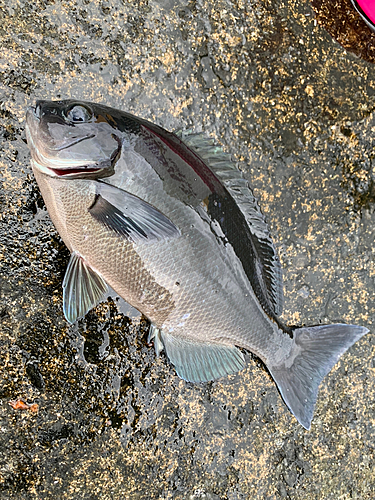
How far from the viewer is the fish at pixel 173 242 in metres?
1.43

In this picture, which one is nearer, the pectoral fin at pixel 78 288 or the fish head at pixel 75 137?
the fish head at pixel 75 137

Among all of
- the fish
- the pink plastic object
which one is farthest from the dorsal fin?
the pink plastic object

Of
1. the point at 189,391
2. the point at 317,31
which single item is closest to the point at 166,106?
the point at 317,31

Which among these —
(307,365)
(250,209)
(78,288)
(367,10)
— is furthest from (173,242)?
(367,10)

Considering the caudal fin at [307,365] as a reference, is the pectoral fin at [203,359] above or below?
below

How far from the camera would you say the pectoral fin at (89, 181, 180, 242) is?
1393 mm

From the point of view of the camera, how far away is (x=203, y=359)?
1728 mm

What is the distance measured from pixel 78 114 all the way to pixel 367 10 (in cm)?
170

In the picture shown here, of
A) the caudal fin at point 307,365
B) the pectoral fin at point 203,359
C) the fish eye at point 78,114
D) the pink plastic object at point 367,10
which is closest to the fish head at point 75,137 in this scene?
the fish eye at point 78,114

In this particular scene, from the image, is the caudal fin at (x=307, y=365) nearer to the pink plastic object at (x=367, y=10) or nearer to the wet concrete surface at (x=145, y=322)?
the wet concrete surface at (x=145, y=322)

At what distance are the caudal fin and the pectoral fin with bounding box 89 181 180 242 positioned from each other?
2.80ft

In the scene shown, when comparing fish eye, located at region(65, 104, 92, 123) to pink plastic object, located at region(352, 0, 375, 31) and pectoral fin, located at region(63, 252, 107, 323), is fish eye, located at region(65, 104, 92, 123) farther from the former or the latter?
pink plastic object, located at region(352, 0, 375, 31)

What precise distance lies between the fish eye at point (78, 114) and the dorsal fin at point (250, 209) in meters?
0.41

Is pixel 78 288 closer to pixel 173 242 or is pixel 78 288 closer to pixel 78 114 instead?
pixel 173 242
